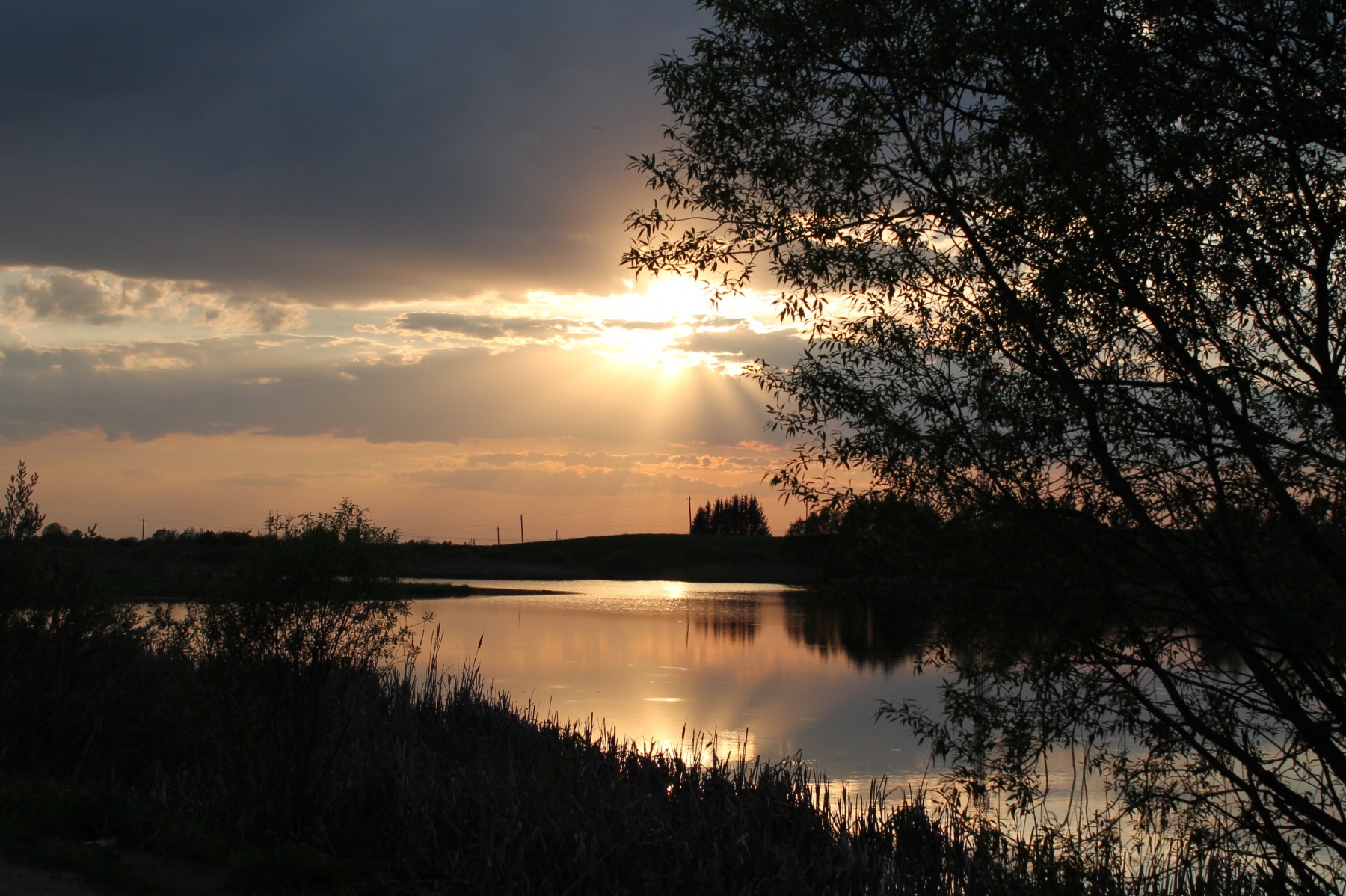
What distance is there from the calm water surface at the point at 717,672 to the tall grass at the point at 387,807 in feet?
6.63

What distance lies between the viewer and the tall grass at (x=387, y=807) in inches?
271

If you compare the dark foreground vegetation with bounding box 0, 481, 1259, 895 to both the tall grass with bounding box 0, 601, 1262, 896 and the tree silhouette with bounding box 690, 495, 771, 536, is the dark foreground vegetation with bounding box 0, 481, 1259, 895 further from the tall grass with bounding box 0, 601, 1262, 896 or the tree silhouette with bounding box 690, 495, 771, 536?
the tree silhouette with bounding box 690, 495, 771, 536

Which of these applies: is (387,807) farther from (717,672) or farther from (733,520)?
(733,520)

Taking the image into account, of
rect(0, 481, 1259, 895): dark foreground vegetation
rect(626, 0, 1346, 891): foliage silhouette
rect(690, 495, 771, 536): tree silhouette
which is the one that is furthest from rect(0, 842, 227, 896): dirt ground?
rect(690, 495, 771, 536): tree silhouette

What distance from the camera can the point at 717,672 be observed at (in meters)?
23.8

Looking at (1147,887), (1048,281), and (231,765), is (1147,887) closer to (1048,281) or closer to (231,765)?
(1048,281)

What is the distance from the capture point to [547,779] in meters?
8.39

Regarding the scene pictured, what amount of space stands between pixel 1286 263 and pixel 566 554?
8738 centimetres

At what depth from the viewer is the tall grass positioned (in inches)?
271

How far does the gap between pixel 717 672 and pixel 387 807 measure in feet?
53.1

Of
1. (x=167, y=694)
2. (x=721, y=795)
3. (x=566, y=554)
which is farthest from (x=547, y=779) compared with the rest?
(x=566, y=554)

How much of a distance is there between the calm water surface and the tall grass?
202 cm

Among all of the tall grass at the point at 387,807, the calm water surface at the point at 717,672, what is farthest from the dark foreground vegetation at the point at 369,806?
the calm water surface at the point at 717,672

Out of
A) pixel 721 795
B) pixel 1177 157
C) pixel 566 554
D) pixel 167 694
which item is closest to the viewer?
pixel 1177 157
